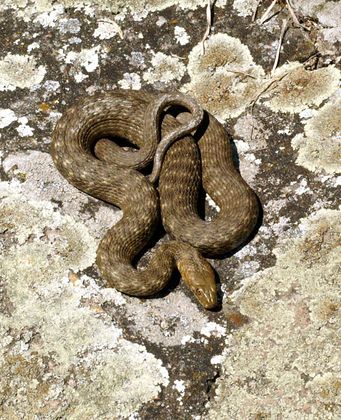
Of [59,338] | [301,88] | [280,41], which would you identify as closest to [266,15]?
[280,41]

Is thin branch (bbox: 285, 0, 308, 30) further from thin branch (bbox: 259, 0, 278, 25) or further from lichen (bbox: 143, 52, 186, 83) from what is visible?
lichen (bbox: 143, 52, 186, 83)

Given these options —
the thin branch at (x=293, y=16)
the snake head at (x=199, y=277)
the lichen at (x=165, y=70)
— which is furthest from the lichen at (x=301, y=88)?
the snake head at (x=199, y=277)

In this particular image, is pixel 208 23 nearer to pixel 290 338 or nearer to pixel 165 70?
pixel 165 70

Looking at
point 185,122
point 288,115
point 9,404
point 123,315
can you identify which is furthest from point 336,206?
point 9,404

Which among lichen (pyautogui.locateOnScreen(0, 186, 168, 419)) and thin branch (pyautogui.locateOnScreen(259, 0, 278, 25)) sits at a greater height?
thin branch (pyautogui.locateOnScreen(259, 0, 278, 25))

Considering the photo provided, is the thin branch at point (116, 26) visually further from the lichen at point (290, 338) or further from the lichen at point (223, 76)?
the lichen at point (290, 338)

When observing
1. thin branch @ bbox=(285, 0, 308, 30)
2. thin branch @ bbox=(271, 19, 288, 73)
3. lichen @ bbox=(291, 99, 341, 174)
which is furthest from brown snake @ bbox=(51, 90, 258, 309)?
thin branch @ bbox=(285, 0, 308, 30)
